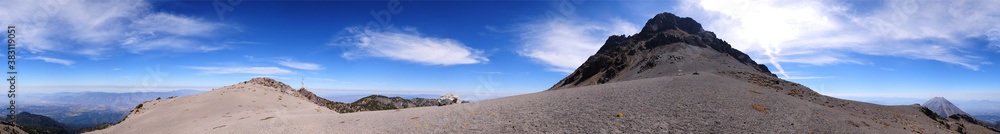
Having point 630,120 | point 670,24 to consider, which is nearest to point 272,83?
point 630,120

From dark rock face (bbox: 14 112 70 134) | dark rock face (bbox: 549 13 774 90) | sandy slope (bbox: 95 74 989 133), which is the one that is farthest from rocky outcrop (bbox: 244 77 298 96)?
dark rock face (bbox: 549 13 774 90)

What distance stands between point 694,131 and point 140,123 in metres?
28.6

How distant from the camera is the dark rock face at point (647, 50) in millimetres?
75062

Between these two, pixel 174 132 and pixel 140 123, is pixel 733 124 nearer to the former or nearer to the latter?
pixel 174 132

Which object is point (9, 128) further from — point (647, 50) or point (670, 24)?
point (670, 24)

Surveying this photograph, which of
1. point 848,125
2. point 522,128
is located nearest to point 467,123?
point 522,128

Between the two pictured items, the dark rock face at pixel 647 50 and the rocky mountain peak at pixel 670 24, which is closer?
the dark rock face at pixel 647 50

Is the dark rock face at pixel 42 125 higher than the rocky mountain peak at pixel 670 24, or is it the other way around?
the rocky mountain peak at pixel 670 24

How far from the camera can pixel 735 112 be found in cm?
1056

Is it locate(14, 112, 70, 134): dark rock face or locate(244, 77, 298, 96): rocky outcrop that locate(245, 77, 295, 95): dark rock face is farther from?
locate(14, 112, 70, 134): dark rock face

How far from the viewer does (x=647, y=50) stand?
3425 inches

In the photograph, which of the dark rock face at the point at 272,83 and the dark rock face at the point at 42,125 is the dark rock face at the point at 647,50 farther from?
the dark rock face at the point at 42,125

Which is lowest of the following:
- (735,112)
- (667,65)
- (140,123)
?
(140,123)

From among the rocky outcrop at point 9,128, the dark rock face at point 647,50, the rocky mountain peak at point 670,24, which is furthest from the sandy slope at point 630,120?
the rocky mountain peak at point 670,24
